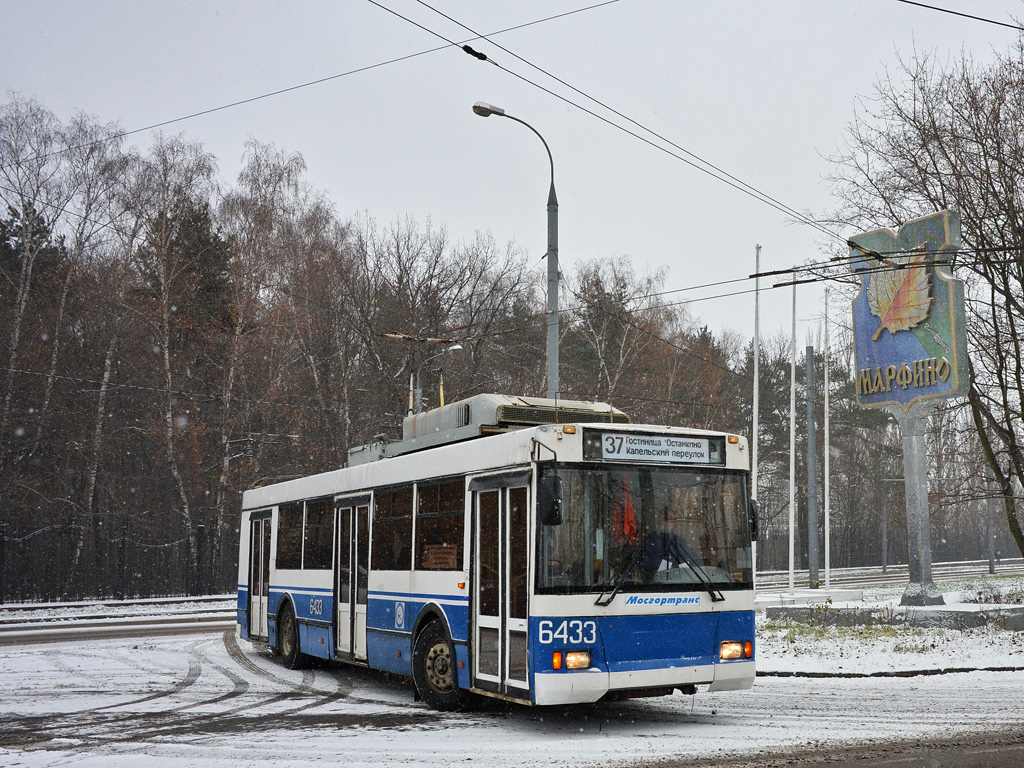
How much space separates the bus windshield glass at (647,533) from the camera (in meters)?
9.42

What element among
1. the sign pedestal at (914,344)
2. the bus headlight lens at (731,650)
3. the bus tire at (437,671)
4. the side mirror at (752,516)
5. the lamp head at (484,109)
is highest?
the lamp head at (484,109)

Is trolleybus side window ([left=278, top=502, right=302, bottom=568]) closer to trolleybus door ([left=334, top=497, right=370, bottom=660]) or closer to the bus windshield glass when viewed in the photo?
trolleybus door ([left=334, top=497, right=370, bottom=660])

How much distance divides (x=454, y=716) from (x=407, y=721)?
0.54 meters

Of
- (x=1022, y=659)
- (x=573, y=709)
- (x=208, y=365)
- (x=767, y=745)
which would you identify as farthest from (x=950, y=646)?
(x=208, y=365)

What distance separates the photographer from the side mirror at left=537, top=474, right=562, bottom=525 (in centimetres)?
901

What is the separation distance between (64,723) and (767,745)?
21.1 feet

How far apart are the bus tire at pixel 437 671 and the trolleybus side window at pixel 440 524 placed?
0.70 meters

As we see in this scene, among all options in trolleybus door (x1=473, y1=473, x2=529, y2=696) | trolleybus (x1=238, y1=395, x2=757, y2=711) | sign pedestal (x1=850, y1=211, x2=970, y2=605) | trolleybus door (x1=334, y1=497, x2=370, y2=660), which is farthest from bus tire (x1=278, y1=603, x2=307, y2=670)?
sign pedestal (x1=850, y1=211, x2=970, y2=605)

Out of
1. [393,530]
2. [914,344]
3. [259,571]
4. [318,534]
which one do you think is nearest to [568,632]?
[393,530]

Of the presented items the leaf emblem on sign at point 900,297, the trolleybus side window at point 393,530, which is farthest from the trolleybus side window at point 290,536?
the leaf emblem on sign at point 900,297

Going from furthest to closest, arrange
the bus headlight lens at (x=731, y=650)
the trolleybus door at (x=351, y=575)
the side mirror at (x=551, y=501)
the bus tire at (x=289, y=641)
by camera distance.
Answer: the bus tire at (x=289, y=641) < the trolleybus door at (x=351, y=575) < the bus headlight lens at (x=731, y=650) < the side mirror at (x=551, y=501)

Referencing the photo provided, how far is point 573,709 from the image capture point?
11.1 m

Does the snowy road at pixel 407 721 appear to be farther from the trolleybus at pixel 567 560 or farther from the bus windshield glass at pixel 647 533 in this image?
the bus windshield glass at pixel 647 533

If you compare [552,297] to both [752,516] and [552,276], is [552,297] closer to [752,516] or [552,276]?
[552,276]
